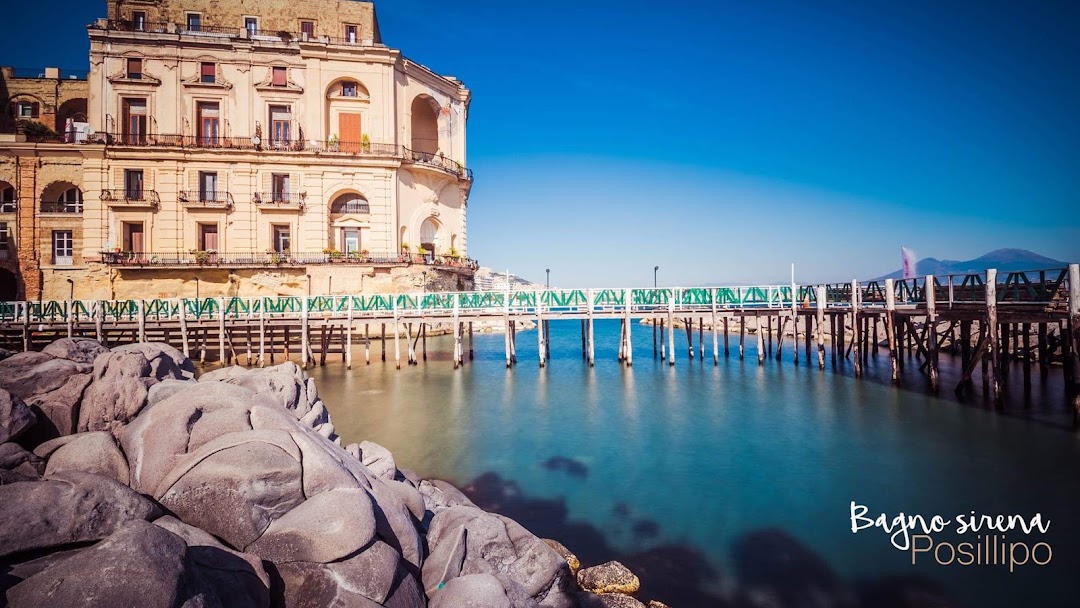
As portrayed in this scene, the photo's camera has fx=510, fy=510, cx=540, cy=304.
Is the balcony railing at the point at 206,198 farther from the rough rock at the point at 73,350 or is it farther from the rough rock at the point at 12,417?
the rough rock at the point at 12,417

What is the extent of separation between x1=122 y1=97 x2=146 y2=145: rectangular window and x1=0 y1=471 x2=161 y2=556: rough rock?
3943 centimetres

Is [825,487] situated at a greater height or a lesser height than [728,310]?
lesser

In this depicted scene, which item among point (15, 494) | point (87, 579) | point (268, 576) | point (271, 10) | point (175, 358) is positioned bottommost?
point (268, 576)

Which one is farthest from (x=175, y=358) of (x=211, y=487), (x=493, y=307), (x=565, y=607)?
(x=493, y=307)

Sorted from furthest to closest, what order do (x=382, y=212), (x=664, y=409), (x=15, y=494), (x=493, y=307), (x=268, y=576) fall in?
1. (x=382, y=212)
2. (x=493, y=307)
3. (x=664, y=409)
4. (x=268, y=576)
5. (x=15, y=494)

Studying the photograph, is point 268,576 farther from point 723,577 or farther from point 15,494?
point 723,577

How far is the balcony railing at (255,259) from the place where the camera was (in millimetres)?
33531

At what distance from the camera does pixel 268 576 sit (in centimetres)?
500

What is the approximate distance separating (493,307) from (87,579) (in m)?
23.5

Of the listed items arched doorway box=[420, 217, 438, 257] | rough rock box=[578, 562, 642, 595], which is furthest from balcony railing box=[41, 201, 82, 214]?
rough rock box=[578, 562, 642, 595]

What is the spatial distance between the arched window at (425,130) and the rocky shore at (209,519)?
127 feet

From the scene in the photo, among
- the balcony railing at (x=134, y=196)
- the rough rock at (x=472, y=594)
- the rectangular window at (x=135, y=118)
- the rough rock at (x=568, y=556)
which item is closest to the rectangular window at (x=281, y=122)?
the rectangular window at (x=135, y=118)

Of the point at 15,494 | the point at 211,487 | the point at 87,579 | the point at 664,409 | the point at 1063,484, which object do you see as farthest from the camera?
the point at 664,409

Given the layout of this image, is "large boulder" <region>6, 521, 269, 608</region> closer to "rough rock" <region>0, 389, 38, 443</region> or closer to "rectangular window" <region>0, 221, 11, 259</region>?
"rough rock" <region>0, 389, 38, 443</region>
